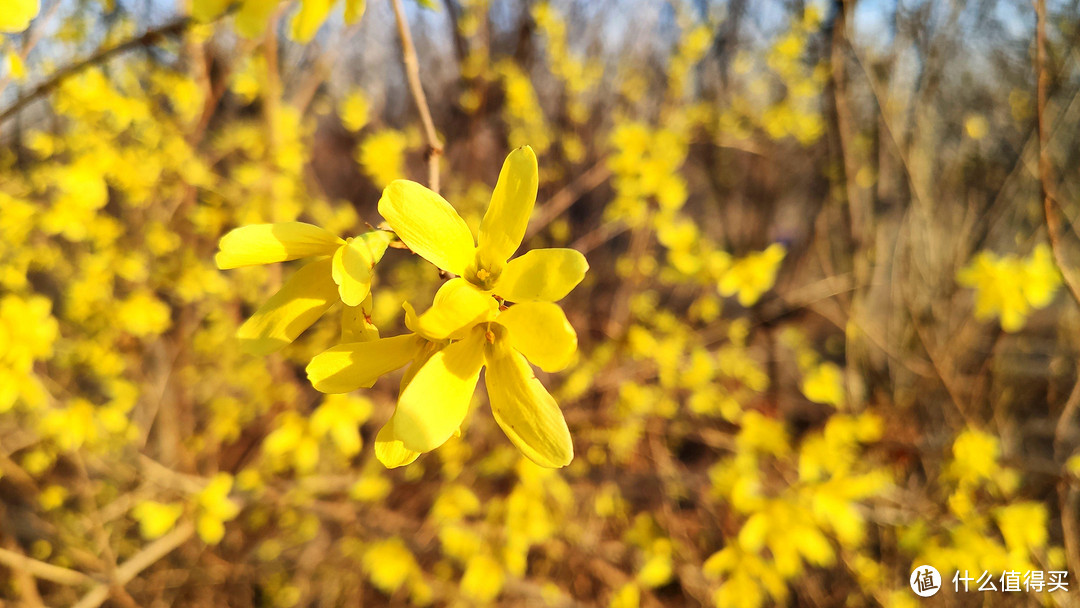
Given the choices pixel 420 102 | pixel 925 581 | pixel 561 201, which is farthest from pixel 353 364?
pixel 925 581

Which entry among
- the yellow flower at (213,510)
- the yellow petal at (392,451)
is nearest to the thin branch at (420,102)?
the yellow petal at (392,451)

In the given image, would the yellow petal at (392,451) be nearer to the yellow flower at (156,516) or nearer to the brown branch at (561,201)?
the yellow flower at (156,516)

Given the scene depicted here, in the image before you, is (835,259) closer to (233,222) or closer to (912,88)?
(912,88)

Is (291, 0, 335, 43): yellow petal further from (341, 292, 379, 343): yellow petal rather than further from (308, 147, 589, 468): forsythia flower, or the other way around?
(341, 292, 379, 343): yellow petal

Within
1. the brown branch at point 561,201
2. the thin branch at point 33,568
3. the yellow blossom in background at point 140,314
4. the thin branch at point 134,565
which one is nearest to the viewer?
the thin branch at point 33,568

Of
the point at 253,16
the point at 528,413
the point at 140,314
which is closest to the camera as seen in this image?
the point at 253,16

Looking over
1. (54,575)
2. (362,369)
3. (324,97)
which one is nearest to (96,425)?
(54,575)

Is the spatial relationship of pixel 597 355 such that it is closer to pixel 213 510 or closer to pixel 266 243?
pixel 213 510

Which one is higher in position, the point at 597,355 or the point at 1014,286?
the point at 1014,286
